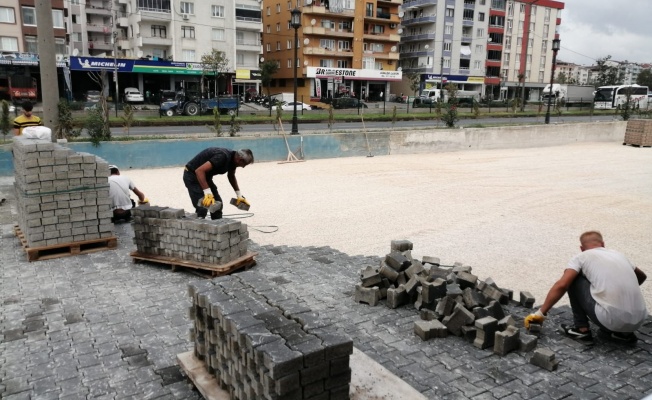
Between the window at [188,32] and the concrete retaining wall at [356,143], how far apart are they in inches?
1535

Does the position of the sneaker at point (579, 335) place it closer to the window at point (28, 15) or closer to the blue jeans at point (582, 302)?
the blue jeans at point (582, 302)

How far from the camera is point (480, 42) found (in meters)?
75.3

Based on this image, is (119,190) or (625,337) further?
(119,190)

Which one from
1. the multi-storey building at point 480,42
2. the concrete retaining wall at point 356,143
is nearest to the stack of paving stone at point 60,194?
the concrete retaining wall at point 356,143

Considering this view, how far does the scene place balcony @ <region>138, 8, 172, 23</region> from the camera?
5163 cm

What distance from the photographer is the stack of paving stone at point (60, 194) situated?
764 centimetres

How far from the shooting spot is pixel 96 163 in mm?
8070

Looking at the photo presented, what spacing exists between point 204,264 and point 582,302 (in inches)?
186

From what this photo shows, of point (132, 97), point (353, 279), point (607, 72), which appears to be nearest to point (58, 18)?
point (132, 97)

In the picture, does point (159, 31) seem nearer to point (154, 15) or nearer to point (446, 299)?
point (154, 15)

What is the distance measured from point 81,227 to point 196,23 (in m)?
50.5

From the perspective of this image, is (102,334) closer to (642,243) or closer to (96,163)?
(96,163)

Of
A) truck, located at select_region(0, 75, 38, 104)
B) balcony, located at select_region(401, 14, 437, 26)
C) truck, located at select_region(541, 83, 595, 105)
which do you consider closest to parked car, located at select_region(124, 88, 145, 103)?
truck, located at select_region(0, 75, 38, 104)

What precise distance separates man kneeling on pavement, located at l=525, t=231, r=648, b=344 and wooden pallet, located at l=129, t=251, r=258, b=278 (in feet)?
13.1
